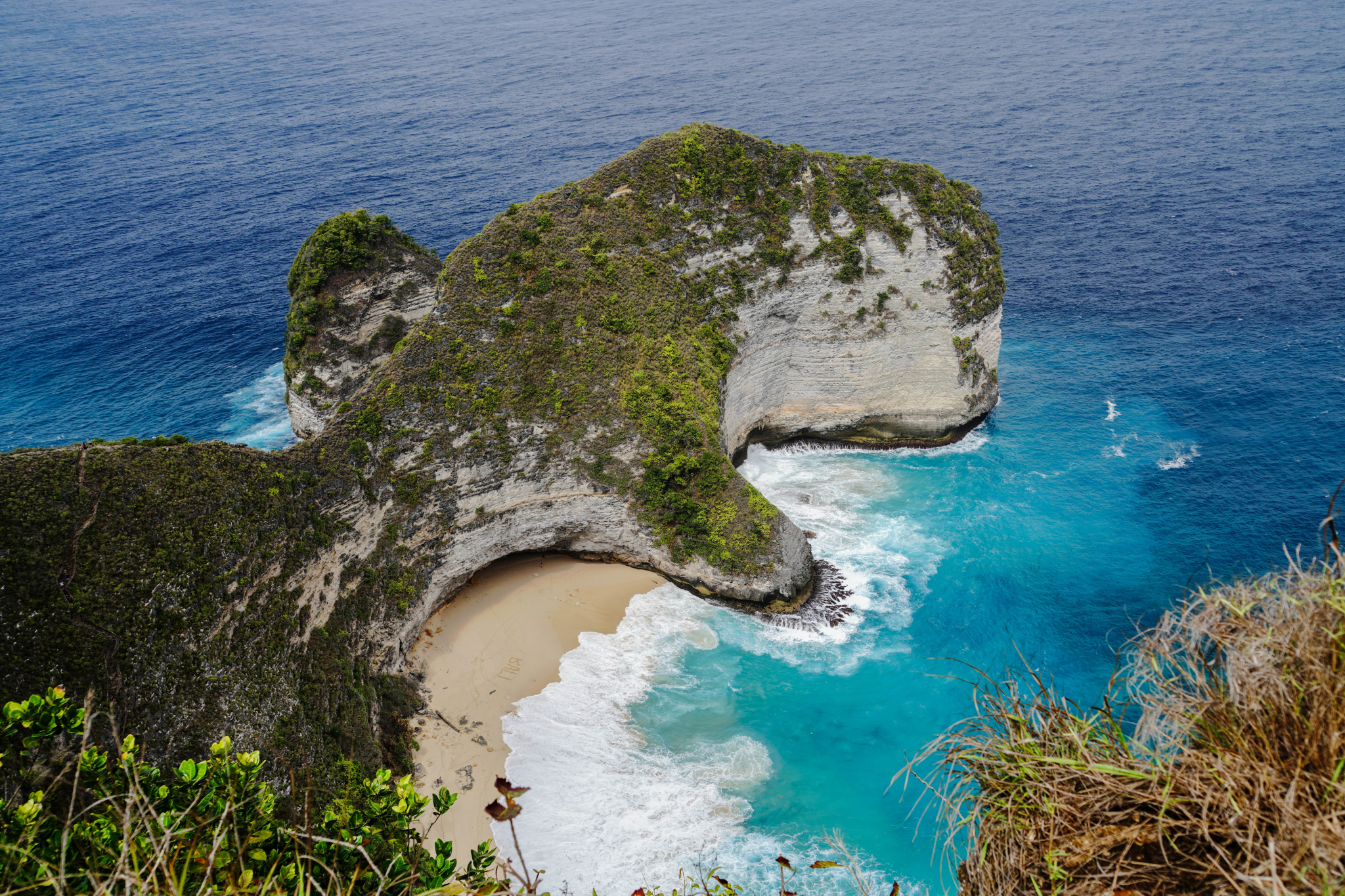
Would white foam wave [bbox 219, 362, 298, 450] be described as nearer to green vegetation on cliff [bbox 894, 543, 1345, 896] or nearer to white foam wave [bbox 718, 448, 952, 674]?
white foam wave [bbox 718, 448, 952, 674]

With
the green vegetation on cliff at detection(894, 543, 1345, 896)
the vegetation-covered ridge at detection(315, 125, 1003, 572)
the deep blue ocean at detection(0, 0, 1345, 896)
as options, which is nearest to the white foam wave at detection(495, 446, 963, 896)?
the deep blue ocean at detection(0, 0, 1345, 896)

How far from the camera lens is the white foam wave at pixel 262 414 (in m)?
45.3

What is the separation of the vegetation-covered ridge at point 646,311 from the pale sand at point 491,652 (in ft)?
15.1

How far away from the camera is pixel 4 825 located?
7723mm

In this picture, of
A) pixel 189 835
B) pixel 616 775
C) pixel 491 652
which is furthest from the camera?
pixel 491 652

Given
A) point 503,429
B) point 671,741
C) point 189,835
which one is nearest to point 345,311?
point 503,429

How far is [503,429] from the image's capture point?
31750 mm

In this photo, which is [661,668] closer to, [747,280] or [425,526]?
[425,526]

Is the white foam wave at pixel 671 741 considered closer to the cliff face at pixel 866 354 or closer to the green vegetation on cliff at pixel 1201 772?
the cliff face at pixel 866 354

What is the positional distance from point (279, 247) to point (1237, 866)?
73.2 meters

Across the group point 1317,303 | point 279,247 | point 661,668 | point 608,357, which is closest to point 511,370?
point 608,357

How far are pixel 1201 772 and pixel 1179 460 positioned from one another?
40436 millimetres

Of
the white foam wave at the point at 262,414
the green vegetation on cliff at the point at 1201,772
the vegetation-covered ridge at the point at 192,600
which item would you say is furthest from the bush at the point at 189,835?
the white foam wave at the point at 262,414

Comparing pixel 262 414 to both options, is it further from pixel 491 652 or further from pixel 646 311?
pixel 646 311
